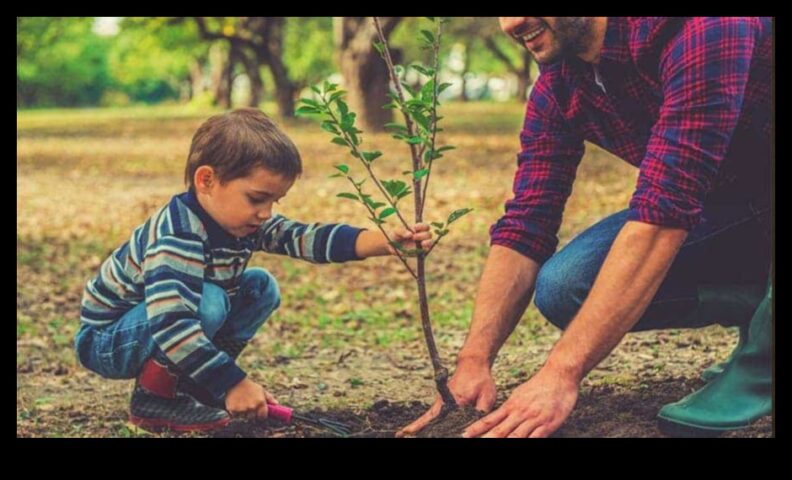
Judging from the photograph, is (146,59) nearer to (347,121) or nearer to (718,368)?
(718,368)

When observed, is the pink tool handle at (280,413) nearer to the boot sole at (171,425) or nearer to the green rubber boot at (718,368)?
the boot sole at (171,425)

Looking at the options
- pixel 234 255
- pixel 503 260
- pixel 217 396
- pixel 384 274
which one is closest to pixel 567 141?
pixel 503 260

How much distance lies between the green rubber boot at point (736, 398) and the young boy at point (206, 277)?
86 centimetres

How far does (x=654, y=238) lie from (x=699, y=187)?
0.18 meters

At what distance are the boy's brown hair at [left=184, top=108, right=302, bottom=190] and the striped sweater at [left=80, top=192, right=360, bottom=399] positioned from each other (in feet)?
0.42

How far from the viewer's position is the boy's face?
3270 mm

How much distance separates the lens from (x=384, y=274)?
7.41 m

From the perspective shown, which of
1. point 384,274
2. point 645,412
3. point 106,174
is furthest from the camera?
point 106,174

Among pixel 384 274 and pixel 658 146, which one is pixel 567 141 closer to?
pixel 658 146

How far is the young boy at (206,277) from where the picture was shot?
321 cm

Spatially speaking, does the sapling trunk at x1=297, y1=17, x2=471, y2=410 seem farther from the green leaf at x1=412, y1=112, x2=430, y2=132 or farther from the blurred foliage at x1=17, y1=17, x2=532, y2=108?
the blurred foliage at x1=17, y1=17, x2=532, y2=108

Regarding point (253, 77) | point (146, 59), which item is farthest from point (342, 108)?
point (146, 59)

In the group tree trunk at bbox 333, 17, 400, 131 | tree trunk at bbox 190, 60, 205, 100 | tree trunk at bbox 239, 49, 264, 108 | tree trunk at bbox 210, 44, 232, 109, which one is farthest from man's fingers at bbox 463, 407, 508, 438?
tree trunk at bbox 190, 60, 205, 100
